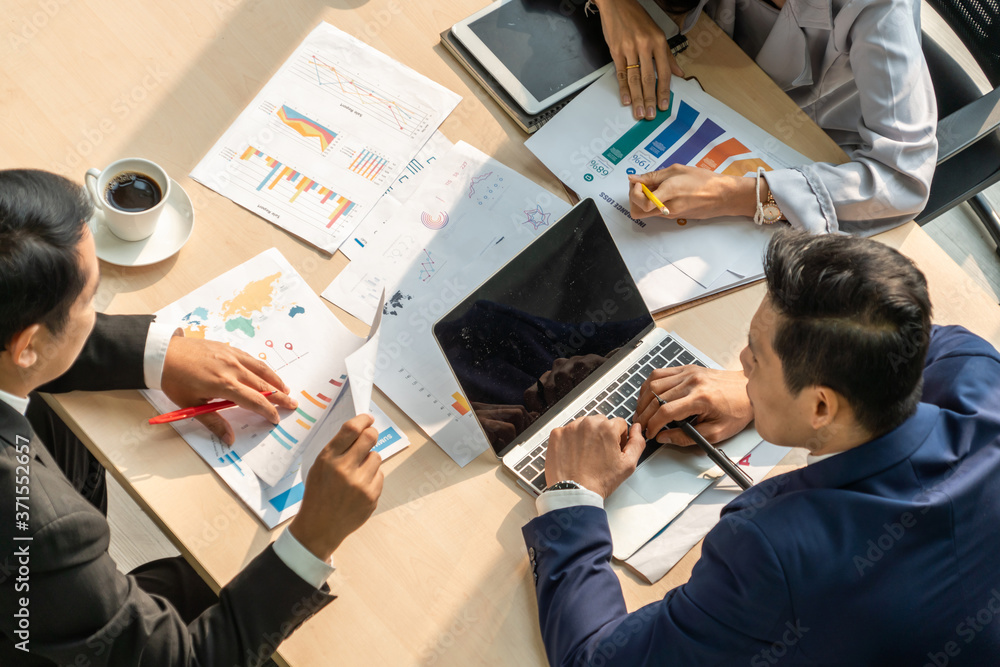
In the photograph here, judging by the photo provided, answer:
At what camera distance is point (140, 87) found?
1.21 metres

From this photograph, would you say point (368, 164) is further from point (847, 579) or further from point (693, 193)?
point (847, 579)

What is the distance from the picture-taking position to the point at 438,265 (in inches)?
45.4

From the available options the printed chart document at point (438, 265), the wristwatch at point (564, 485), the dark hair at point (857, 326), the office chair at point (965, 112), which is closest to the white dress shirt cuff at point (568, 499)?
the wristwatch at point (564, 485)

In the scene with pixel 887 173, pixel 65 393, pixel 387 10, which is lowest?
pixel 65 393

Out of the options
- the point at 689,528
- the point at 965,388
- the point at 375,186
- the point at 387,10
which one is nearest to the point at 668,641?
the point at 689,528

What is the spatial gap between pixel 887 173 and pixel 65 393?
128cm

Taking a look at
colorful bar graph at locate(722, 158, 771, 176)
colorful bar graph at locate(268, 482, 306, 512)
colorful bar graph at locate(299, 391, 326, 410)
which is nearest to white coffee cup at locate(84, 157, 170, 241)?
colorful bar graph at locate(299, 391, 326, 410)

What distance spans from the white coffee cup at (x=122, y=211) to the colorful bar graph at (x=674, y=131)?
769 millimetres

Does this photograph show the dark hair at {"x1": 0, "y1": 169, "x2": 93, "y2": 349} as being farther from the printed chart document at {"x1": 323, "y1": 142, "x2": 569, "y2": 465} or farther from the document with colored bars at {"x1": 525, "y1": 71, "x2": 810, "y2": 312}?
the document with colored bars at {"x1": 525, "y1": 71, "x2": 810, "y2": 312}

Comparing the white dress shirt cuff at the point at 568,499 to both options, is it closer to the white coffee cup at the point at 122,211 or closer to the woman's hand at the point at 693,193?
the woman's hand at the point at 693,193

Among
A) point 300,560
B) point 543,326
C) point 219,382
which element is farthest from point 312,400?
point 543,326

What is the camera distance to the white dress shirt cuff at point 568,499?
958mm

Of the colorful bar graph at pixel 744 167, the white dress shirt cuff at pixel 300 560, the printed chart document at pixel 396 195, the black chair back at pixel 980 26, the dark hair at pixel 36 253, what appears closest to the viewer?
the dark hair at pixel 36 253

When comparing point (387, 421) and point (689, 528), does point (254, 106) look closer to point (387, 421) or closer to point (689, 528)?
point (387, 421)
